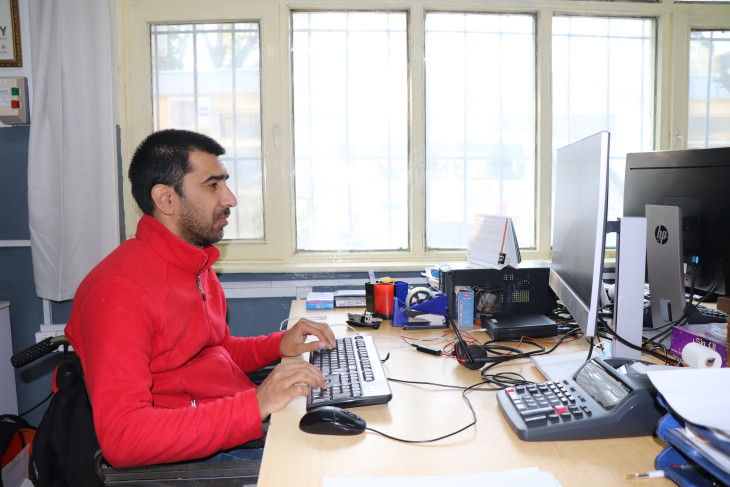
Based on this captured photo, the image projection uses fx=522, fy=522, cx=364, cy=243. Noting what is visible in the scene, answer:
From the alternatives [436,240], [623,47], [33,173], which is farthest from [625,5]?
[33,173]

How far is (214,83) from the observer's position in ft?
8.68

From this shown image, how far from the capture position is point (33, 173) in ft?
7.70

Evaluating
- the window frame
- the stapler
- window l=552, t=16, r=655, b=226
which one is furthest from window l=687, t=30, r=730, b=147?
the stapler

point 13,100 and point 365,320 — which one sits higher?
point 13,100

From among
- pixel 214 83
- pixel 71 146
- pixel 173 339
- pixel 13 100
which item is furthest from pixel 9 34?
pixel 173 339

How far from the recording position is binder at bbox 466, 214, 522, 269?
6.04 feet

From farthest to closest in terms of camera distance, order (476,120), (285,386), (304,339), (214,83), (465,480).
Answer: (476,120) < (214,83) < (304,339) < (285,386) < (465,480)

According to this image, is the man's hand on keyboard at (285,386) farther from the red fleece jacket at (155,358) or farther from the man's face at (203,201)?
the man's face at (203,201)

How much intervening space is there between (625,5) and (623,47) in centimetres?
21

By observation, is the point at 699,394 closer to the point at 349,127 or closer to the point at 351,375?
the point at 351,375

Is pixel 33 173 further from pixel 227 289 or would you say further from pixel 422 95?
pixel 422 95

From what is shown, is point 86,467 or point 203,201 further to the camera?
point 203,201

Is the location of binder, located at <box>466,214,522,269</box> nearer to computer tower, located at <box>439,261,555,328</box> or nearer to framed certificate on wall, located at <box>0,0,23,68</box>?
computer tower, located at <box>439,261,555,328</box>

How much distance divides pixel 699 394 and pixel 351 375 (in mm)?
730
